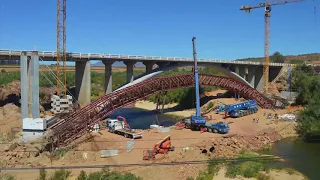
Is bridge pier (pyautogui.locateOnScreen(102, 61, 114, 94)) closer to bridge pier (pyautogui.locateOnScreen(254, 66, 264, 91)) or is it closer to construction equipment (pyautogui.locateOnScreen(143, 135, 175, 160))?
construction equipment (pyautogui.locateOnScreen(143, 135, 175, 160))

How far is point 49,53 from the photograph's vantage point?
1847 inches

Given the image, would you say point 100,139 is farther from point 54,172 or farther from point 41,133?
point 54,172

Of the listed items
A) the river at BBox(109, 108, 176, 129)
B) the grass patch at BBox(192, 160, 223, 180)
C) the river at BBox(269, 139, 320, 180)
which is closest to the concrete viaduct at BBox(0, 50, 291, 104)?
the river at BBox(109, 108, 176, 129)

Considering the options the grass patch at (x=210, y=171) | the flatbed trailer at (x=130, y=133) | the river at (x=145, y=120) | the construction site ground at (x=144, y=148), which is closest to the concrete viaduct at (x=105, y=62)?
the river at (x=145, y=120)

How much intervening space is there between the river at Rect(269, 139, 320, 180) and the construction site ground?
1841mm

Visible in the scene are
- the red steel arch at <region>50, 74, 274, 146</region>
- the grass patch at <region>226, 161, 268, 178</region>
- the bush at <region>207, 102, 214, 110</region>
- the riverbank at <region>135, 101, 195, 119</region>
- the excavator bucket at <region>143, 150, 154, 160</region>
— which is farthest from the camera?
the bush at <region>207, 102, 214, 110</region>

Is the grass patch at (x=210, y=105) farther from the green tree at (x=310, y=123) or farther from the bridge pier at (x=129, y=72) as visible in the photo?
the green tree at (x=310, y=123)

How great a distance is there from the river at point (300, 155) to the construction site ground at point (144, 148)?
6.04ft

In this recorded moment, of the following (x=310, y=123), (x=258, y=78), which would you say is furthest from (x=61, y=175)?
(x=258, y=78)

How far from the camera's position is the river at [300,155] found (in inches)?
1113

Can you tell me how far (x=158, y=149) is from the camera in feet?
102

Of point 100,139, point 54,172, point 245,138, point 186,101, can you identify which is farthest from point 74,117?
point 186,101

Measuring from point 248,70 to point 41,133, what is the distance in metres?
67.2

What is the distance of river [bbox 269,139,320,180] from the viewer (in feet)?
92.7
